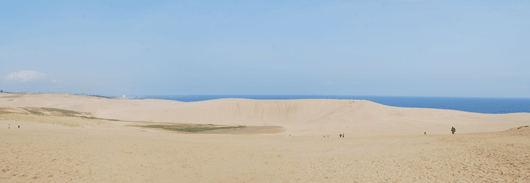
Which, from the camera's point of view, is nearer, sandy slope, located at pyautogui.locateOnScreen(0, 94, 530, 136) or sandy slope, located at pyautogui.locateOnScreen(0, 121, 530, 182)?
sandy slope, located at pyautogui.locateOnScreen(0, 121, 530, 182)

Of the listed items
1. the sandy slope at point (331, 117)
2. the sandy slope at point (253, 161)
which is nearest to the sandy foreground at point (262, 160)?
the sandy slope at point (253, 161)

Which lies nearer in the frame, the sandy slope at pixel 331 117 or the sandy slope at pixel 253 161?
the sandy slope at pixel 253 161

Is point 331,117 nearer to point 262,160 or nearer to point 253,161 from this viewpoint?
point 262,160

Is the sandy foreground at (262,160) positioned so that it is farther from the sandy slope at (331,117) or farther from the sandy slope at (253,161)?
the sandy slope at (331,117)

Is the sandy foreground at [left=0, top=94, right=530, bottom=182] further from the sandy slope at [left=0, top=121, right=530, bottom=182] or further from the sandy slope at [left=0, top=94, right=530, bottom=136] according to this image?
the sandy slope at [left=0, top=94, right=530, bottom=136]

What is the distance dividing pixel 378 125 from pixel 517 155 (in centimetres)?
2194

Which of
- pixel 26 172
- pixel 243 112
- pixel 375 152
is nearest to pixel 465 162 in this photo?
pixel 375 152

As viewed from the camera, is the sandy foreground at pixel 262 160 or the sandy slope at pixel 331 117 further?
the sandy slope at pixel 331 117

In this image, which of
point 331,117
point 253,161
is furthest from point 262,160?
point 331,117

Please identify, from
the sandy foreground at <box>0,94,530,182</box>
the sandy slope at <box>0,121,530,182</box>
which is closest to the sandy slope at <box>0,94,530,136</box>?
the sandy foreground at <box>0,94,530,182</box>

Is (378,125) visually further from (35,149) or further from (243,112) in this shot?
(35,149)

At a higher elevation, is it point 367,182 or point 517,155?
point 517,155

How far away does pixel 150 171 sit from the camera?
12242mm

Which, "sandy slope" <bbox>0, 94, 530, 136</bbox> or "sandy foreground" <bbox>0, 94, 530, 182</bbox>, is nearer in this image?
"sandy foreground" <bbox>0, 94, 530, 182</bbox>
